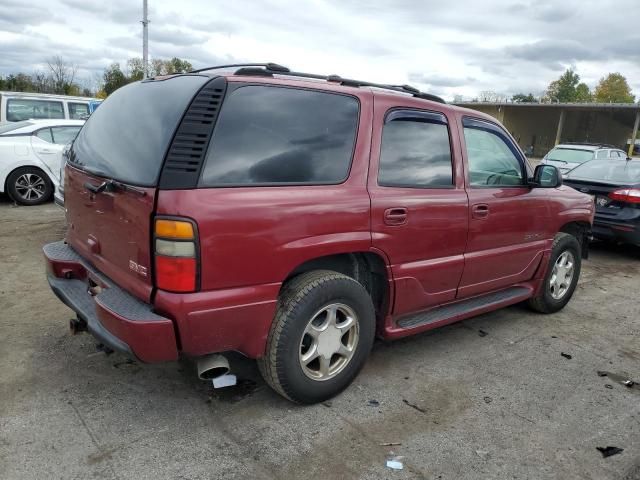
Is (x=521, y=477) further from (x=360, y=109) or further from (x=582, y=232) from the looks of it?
(x=582, y=232)

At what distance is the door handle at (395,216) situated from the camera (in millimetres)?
3176

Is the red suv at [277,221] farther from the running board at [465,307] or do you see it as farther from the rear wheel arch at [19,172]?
the rear wheel arch at [19,172]

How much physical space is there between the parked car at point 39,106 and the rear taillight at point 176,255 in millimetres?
10223

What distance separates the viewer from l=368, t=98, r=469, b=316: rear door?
3211 millimetres

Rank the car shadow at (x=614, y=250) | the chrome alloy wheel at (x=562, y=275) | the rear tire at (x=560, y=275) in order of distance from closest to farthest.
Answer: the rear tire at (x=560, y=275) < the chrome alloy wheel at (x=562, y=275) < the car shadow at (x=614, y=250)

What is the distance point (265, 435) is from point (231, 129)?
1637 millimetres

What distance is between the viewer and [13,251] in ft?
19.7

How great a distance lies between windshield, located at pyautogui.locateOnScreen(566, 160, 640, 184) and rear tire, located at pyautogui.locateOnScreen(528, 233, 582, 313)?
3.17 metres

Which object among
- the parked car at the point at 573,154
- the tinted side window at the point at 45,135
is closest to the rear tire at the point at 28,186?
the tinted side window at the point at 45,135

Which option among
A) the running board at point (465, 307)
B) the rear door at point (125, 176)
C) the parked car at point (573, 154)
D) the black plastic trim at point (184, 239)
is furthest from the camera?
the parked car at point (573, 154)

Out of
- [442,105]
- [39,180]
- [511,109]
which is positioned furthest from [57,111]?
[511,109]

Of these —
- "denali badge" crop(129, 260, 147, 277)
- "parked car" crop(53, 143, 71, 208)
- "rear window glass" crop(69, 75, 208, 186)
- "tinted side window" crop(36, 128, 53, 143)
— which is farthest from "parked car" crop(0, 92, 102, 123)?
"denali badge" crop(129, 260, 147, 277)

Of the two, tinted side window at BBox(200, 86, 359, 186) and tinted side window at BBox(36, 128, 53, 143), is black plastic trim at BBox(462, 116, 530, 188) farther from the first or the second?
tinted side window at BBox(36, 128, 53, 143)

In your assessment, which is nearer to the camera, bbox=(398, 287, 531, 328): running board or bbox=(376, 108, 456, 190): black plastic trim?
bbox=(376, 108, 456, 190): black plastic trim
